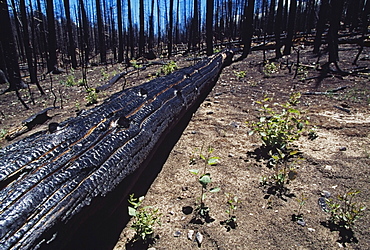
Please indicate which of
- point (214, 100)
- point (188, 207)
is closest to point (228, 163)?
point (188, 207)

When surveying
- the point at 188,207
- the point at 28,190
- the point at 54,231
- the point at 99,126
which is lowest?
the point at 188,207

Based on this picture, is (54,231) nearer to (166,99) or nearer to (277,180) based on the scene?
(277,180)

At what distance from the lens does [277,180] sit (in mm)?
2156

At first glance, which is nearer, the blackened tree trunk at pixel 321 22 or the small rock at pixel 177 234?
the small rock at pixel 177 234

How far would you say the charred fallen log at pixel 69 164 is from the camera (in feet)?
3.87

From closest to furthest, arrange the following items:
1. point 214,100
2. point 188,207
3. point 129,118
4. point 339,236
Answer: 1. point 339,236
2. point 188,207
3. point 129,118
4. point 214,100

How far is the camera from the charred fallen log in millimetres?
1181

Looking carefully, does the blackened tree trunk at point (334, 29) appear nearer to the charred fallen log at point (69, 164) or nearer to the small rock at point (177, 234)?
the charred fallen log at point (69, 164)

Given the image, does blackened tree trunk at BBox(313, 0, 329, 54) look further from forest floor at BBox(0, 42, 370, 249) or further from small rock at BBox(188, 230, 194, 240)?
small rock at BBox(188, 230, 194, 240)

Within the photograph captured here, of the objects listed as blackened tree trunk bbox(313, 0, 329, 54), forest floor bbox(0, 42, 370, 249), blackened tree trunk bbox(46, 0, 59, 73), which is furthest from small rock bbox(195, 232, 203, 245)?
blackened tree trunk bbox(46, 0, 59, 73)

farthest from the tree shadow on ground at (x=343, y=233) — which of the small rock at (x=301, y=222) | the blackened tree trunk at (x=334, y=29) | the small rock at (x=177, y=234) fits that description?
the blackened tree trunk at (x=334, y=29)

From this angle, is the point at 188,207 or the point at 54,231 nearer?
the point at 54,231

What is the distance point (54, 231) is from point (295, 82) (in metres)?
6.43

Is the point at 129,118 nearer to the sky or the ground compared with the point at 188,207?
nearer to the sky
